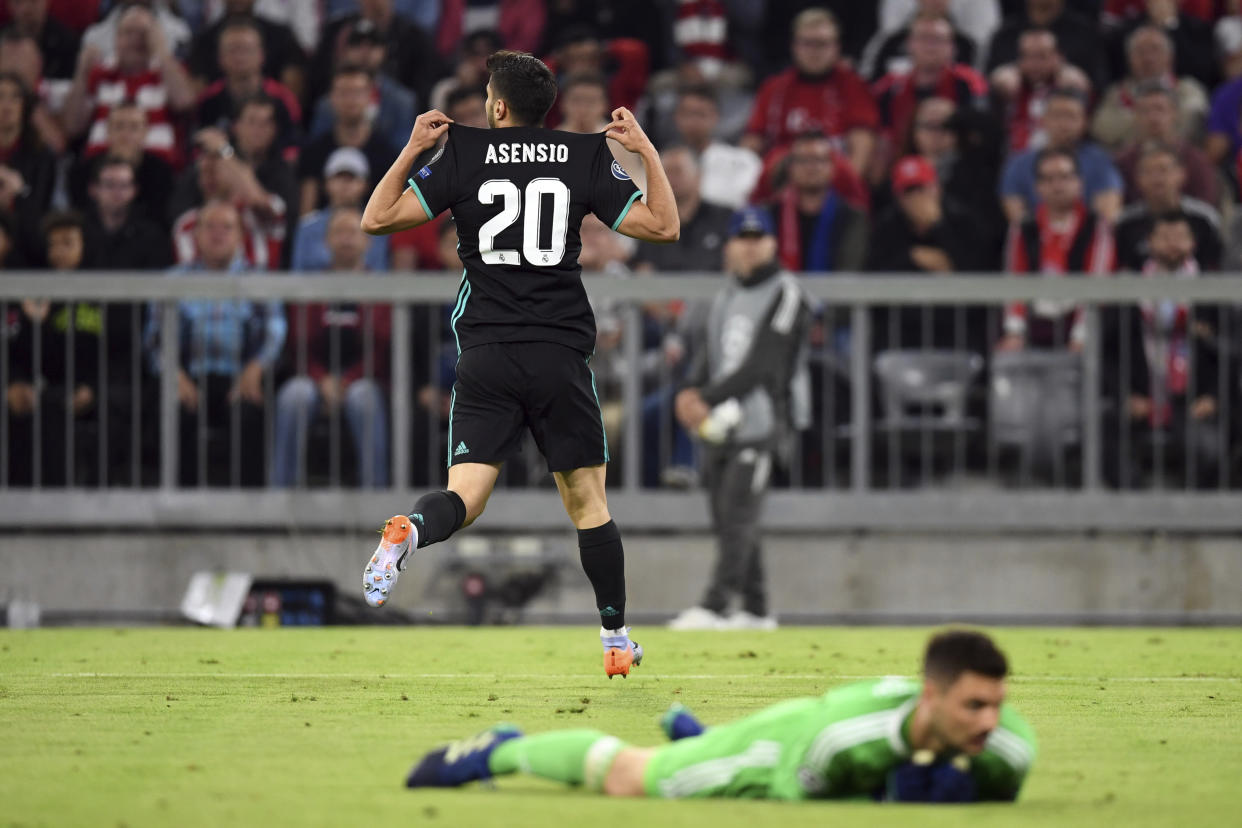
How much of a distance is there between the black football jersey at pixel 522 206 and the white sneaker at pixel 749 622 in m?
4.85

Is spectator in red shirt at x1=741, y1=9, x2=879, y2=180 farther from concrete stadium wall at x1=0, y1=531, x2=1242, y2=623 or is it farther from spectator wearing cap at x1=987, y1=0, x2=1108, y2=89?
concrete stadium wall at x1=0, y1=531, x2=1242, y2=623

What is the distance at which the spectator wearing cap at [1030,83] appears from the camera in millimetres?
14688

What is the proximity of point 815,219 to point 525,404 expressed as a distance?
6.82 metres

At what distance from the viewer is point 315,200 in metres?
14.1

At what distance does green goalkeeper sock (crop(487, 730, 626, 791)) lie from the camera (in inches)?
186

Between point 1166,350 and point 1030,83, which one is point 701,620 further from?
point 1030,83

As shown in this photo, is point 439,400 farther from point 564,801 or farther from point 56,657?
point 564,801

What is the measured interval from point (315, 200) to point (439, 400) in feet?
7.33

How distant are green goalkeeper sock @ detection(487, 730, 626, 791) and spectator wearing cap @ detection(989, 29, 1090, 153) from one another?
10645mm

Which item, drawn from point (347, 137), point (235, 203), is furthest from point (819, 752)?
point (347, 137)

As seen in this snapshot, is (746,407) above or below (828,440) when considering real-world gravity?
above

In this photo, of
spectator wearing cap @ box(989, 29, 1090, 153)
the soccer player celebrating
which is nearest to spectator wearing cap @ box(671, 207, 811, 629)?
spectator wearing cap @ box(989, 29, 1090, 153)

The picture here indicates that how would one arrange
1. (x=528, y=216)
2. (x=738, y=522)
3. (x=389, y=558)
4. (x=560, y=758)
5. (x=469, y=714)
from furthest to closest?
1. (x=738, y=522)
2. (x=528, y=216)
3. (x=389, y=558)
4. (x=469, y=714)
5. (x=560, y=758)

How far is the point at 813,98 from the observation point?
14836 millimetres
